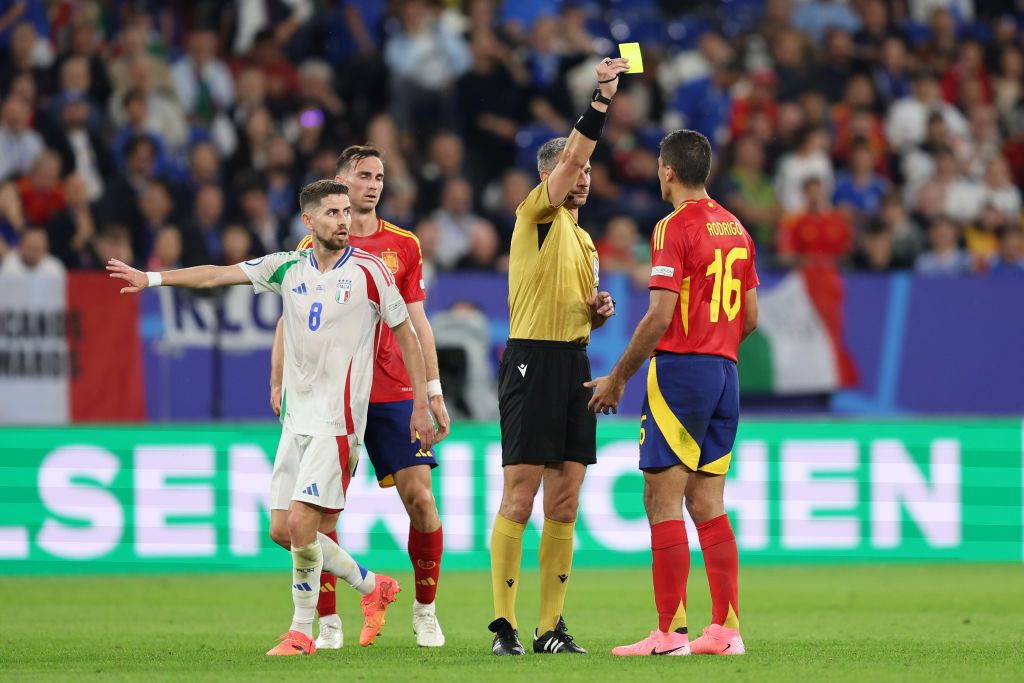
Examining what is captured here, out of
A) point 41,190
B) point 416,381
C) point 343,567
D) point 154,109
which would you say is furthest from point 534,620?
point 154,109

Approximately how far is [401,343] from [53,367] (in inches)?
250

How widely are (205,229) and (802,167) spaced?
674cm

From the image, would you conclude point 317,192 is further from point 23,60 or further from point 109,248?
point 23,60

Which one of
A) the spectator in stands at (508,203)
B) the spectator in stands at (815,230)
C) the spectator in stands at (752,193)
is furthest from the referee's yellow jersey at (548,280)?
the spectator in stands at (752,193)

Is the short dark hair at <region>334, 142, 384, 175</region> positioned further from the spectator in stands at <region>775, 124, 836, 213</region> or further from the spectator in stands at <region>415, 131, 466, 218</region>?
the spectator in stands at <region>775, 124, 836, 213</region>

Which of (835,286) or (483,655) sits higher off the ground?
(835,286)

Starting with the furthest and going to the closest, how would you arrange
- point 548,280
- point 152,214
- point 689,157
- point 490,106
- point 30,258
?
point 490,106 < point 152,214 < point 30,258 < point 548,280 < point 689,157

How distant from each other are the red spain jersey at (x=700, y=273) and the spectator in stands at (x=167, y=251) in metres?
7.22

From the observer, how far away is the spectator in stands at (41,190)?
15039mm

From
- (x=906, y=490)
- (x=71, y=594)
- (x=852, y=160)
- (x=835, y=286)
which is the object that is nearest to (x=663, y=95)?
(x=852, y=160)

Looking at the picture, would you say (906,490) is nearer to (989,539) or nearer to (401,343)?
(989,539)

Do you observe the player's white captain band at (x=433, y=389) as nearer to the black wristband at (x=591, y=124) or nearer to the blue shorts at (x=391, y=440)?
the blue shorts at (x=391, y=440)

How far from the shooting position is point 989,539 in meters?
13.8

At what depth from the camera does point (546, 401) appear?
26.3 feet
